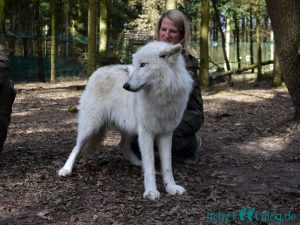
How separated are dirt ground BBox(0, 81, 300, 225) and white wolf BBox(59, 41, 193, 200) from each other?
0.86ft

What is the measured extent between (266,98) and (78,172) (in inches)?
330

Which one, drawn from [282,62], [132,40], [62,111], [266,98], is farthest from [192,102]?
A: [132,40]

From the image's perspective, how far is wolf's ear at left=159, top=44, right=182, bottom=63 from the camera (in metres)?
3.55

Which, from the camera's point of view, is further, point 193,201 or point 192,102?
point 192,102

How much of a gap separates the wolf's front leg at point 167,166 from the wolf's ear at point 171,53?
746 mm

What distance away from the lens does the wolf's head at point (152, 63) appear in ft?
11.6

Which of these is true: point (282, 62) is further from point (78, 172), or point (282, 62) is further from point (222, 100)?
point (222, 100)

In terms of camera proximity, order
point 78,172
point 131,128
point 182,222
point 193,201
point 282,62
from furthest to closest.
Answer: point 282,62, point 78,172, point 131,128, point 193,201, point 182,222

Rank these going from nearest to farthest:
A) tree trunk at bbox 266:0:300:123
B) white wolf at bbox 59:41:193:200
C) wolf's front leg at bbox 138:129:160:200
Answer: white wolf at bbox 59:41:193:200 → wolf's front leg at bbox 138:129:160:200 → tree trunk at bbox 266:0:300:123

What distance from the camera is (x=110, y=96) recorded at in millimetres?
4363

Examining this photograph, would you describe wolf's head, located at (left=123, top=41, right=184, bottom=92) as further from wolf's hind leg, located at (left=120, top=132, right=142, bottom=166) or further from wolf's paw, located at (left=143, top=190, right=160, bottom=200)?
wolf's hind leg, located at (left=120, top=132, right=142, bottom=166)

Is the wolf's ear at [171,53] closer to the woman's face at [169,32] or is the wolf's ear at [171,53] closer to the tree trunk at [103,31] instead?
the woman's face at [169,32]

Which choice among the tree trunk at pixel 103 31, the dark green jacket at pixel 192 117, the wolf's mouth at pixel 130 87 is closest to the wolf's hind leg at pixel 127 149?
the dark green jacket at pixel 192 117

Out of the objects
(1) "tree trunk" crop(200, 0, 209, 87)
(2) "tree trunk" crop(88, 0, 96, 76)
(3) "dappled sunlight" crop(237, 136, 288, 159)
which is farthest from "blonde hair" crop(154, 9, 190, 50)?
(1) "tree trunk" crop(200, 0, 209, 87)
